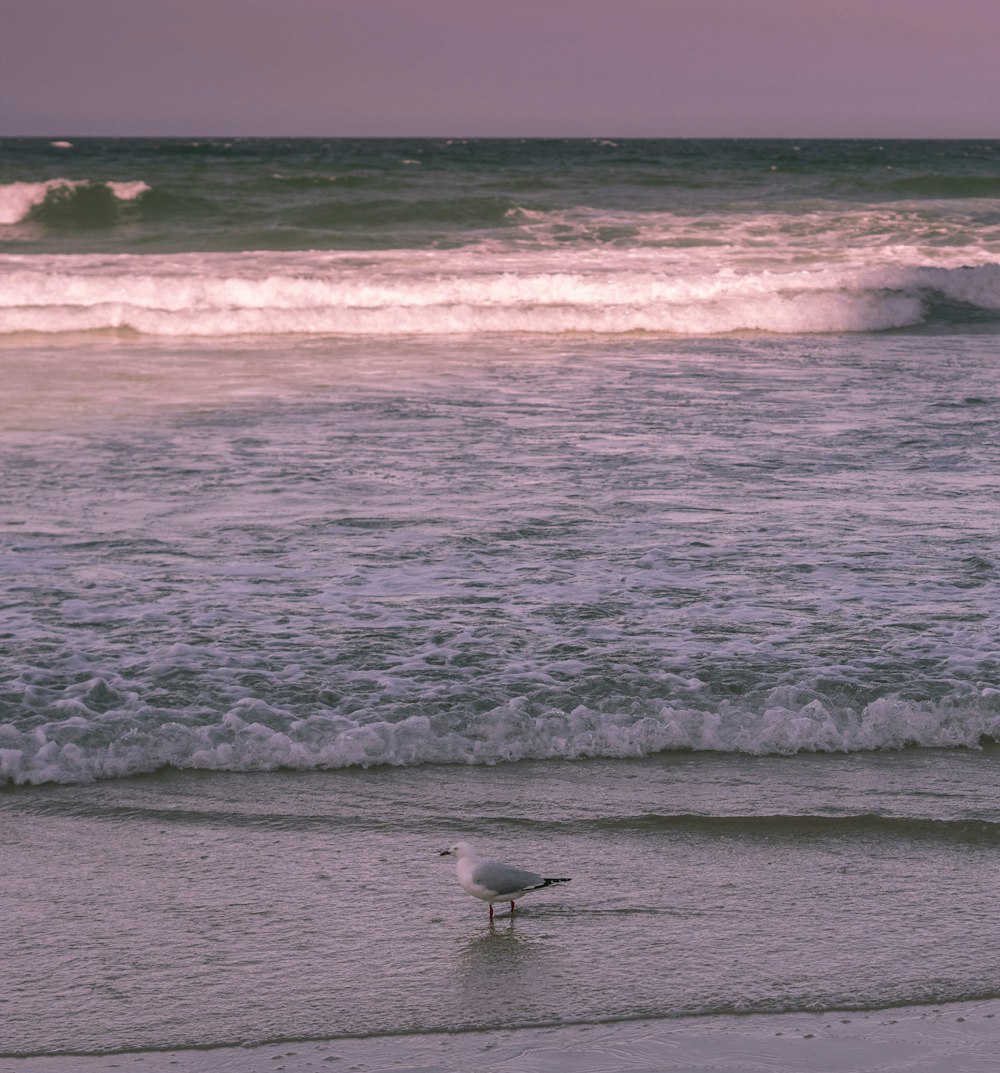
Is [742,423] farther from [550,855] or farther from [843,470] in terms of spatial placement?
[550,855]

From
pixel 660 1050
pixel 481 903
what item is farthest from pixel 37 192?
pixel 660 1050

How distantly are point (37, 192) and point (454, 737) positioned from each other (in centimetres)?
2798

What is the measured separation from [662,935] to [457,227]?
24091 millimetres

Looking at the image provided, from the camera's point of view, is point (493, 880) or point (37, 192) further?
point (37, 192)

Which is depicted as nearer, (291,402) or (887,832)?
(887,832)

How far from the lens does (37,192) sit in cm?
3016

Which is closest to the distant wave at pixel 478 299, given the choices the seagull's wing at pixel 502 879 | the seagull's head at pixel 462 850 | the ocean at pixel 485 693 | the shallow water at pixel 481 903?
the ocean at pixel 485 693

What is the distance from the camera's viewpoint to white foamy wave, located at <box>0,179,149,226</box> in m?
29.3

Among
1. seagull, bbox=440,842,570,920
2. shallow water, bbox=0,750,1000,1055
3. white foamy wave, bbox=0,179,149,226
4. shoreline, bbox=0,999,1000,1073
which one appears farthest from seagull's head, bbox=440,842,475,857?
white foamy wave, bbox=0,179,149,226

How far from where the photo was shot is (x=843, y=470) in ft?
29.6

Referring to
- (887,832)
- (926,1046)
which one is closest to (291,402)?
(887,832)

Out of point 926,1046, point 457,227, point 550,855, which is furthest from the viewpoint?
point 457,227

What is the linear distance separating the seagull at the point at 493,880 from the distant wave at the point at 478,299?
42.8ft

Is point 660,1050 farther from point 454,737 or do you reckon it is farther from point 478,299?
point 478,299
